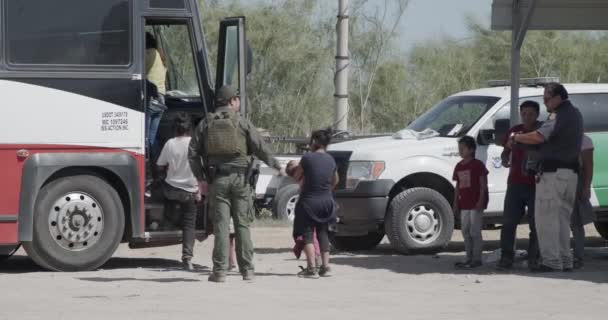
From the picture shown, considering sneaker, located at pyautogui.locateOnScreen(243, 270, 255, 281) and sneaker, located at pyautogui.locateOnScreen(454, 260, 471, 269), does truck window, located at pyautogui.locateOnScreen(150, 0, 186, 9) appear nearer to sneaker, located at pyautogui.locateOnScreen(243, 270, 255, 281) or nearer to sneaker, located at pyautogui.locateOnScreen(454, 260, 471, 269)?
sneaker, located at pyautogui.locateOnScreen(243, 270, 255, 281)

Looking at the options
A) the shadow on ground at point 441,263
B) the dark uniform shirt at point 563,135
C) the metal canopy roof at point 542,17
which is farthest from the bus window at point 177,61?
the dark uniform shirt at point 563,135

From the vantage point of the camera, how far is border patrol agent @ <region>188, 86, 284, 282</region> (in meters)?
11.9

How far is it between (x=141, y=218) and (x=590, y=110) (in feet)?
18.1

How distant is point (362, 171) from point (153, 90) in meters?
2.79

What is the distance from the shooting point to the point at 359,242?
15.9m

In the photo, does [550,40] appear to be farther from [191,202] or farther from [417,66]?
[191,202]

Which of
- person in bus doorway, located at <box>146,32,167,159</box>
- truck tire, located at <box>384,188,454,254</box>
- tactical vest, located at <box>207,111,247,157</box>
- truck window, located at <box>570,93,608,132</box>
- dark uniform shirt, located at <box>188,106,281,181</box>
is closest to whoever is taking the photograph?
tactical vest, located at <box>207,111,247,157</box>

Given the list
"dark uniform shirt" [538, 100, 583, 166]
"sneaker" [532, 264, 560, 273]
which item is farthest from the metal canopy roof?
"sneaker" [532, 264, 560, 273]

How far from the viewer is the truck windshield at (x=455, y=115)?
15.3 meters

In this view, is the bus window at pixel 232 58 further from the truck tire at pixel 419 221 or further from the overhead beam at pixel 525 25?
the overhead beam at pixel 525 25

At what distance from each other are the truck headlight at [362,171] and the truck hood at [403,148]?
0.07 meters

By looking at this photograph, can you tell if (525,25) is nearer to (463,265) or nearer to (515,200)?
(515,200)

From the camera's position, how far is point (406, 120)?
1507 inches

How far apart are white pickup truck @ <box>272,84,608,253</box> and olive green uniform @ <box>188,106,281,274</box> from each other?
9.76 ft
